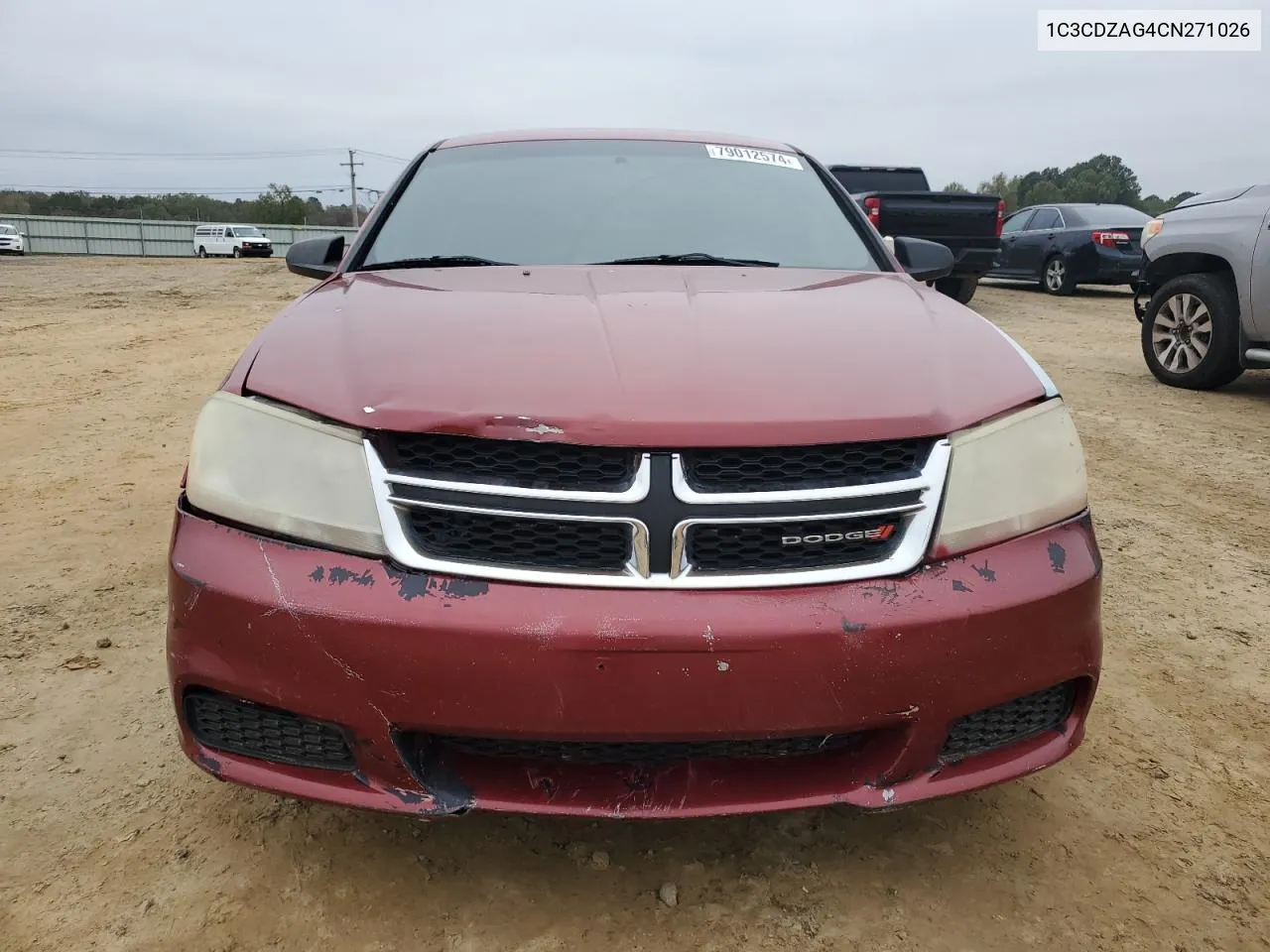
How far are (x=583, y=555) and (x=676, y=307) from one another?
2.18ft

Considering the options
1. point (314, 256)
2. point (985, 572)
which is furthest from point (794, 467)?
point (314, 256)

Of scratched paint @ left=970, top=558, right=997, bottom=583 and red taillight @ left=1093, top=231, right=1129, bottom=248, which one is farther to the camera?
red taillight @ left=1093, top=231, right=1129, bottom=248

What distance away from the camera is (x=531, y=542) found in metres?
1.41

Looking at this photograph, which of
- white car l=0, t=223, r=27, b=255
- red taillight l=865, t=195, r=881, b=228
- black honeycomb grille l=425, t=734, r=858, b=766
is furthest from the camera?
white car l=0, t=223, r=27, b=255

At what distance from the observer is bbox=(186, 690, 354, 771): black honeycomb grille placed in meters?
1.46

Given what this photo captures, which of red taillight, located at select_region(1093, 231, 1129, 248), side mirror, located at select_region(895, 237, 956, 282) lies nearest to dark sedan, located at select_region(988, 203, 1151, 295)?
red taillight, located at select_region(1093, 231, 1129, 248)

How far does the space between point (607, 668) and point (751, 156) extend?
2096 mm

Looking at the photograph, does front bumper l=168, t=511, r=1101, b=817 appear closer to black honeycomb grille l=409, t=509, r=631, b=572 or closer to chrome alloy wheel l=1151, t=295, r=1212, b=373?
black honeycomb grille l=409, t=509, r=631, b=572

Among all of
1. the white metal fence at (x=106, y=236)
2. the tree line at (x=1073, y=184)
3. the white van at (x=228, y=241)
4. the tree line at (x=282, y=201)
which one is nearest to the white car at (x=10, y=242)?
the white van at (x=228, y=241)

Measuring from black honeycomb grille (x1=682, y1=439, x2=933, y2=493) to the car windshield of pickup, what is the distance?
1060mm

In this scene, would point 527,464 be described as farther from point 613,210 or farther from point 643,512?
point 613,210

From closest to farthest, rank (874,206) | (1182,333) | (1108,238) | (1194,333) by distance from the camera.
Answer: (1194,333) → (1182,333) → (874,206) → (1108,238)

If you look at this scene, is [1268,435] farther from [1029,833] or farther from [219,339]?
[219,339]

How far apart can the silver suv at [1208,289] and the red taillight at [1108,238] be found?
6397mm
